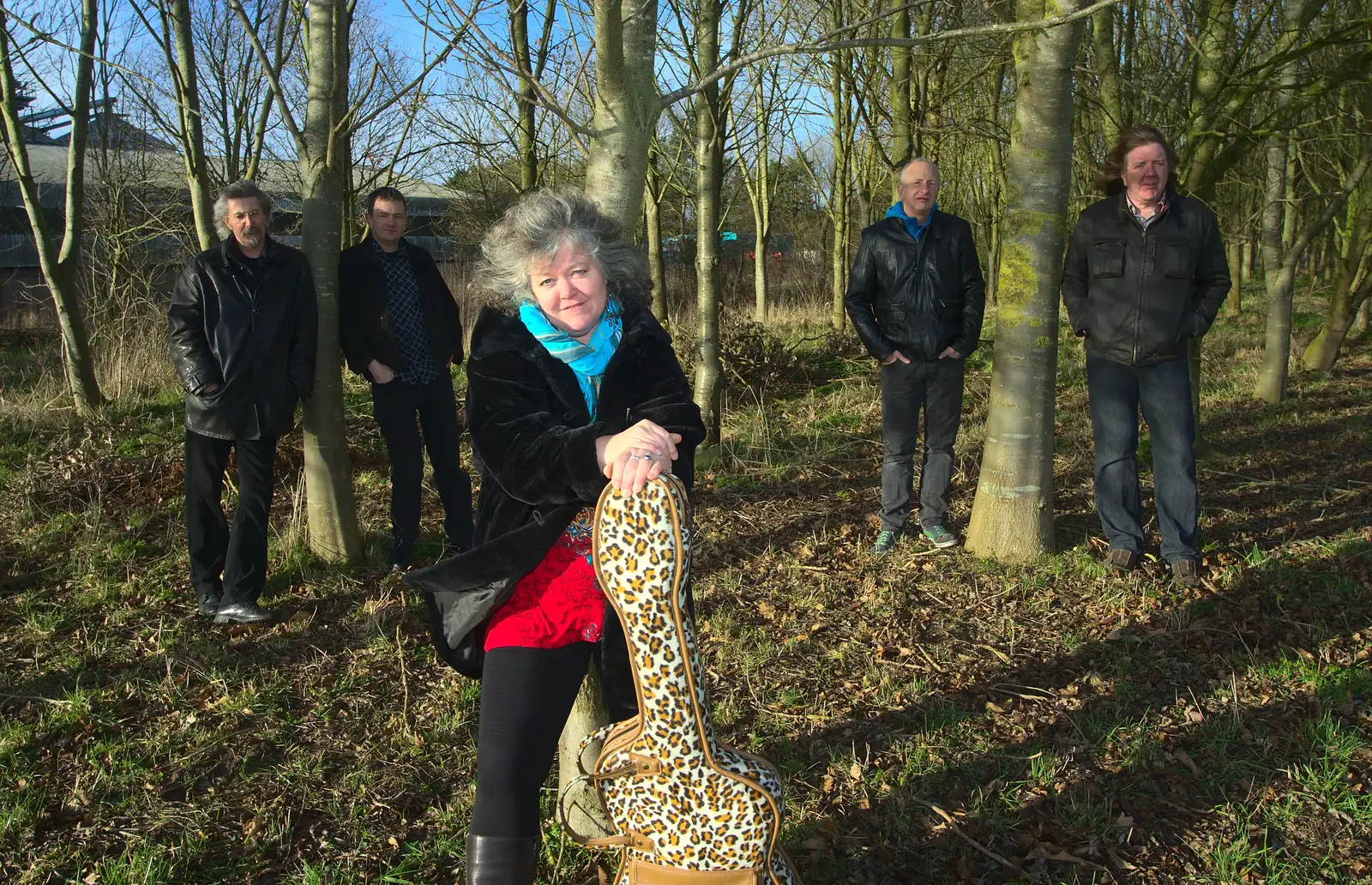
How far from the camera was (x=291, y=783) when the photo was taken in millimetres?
2963

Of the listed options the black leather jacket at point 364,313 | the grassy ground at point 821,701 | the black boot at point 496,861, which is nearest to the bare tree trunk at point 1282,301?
the grassy ground at point 821,701

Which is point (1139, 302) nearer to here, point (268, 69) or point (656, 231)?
point (268, 69)

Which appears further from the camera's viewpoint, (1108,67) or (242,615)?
(1108,67)

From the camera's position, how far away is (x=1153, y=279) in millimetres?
4273

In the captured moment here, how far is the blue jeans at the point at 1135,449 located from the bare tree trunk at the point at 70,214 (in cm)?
721

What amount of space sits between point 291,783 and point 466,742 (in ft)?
1.83

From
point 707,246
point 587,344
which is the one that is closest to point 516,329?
point 587,344

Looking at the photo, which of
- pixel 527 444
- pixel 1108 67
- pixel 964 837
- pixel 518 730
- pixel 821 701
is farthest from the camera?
pixel 1108 67

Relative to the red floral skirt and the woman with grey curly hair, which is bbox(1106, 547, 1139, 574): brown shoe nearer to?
the woman with grey curly hair

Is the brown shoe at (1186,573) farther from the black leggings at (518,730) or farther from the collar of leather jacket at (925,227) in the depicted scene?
the black leggings at (518,730)

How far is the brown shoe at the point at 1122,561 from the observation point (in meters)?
4.39

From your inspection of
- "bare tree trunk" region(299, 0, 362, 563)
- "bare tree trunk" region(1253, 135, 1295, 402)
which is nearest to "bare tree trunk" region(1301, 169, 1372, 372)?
"bare tree trunk" region(1253, 135, 1295, 402)

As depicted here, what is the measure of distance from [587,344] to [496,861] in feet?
3.69

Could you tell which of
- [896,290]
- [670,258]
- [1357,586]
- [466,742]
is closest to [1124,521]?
[1357,586]
